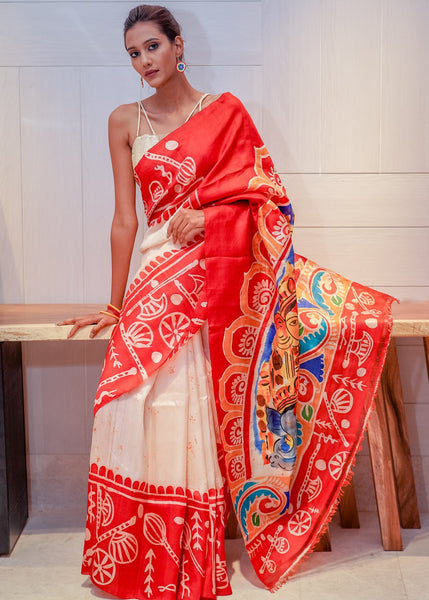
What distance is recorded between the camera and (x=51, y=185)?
7.76 ft

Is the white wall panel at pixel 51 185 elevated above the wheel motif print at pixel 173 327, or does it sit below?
above

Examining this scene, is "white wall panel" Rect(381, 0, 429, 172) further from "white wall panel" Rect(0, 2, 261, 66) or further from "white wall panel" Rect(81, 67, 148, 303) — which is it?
"white wall panel" Rect(81, 67, 148, 303)

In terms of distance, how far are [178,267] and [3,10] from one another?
118 cm

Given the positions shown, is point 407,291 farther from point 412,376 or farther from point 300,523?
point 300,523

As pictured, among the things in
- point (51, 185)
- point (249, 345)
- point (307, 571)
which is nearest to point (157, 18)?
point (51, 185)

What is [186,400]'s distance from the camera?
1.79m

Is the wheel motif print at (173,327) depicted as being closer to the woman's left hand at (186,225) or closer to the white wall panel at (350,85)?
the woman's left hand at (186,225)

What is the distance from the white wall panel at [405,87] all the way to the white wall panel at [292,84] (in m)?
0.24

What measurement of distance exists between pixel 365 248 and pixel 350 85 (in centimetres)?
56

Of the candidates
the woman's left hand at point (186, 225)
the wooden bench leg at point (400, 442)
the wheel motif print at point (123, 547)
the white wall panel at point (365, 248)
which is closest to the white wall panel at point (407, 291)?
the white wall panel at point (365, 248)

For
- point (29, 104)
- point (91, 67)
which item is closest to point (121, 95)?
point (91, 67)

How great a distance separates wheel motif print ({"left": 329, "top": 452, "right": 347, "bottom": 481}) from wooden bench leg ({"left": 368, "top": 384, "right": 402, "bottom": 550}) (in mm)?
215

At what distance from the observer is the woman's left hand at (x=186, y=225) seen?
182 cm

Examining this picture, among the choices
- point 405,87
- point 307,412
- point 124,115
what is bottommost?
point 307,412
